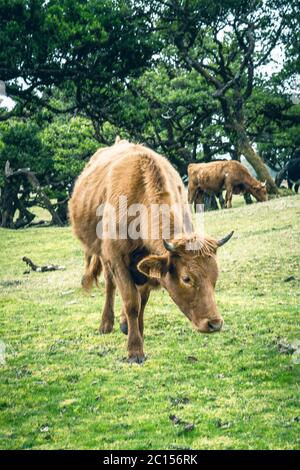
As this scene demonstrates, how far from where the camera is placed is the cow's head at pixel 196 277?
6.36 metres

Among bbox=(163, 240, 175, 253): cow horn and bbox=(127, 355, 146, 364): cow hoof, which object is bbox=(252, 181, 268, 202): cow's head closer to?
bbox=(127, 355, 146, 364): cow hoof

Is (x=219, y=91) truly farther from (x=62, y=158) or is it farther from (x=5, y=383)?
(x=5, y=383)

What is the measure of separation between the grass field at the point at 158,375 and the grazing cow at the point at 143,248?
23.5 inches

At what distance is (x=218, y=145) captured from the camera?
37094 millimetres

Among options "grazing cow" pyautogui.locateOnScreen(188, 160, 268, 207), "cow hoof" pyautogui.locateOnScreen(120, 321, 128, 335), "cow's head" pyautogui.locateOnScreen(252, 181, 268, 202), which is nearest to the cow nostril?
"cow hoof" pyautogui.locateOnScreen(120, 321, 128, 335)

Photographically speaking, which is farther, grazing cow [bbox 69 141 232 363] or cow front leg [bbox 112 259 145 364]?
cow front leg [bbox 112 259 145 364]

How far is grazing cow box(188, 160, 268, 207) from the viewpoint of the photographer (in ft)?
92.1

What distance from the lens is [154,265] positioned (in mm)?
6754

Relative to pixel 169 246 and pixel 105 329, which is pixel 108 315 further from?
pixel 169 246

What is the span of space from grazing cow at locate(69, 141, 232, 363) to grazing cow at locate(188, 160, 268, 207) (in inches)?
745

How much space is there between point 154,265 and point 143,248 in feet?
2.29

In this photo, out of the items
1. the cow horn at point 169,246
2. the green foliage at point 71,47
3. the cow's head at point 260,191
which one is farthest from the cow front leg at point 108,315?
the cow's head at point 260,191

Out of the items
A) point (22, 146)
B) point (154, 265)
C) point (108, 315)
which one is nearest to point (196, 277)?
point (154, 265)
